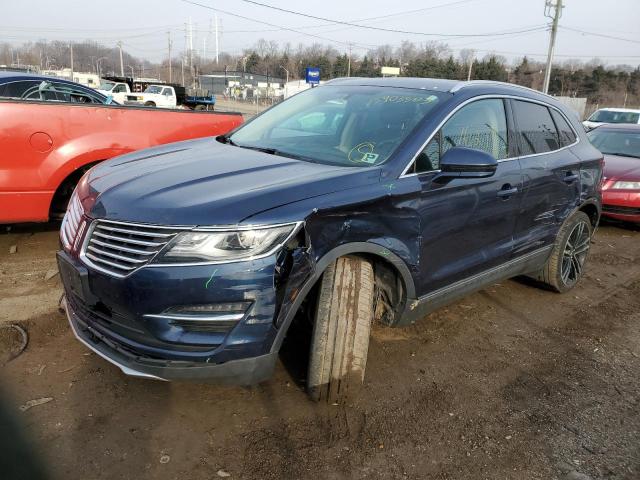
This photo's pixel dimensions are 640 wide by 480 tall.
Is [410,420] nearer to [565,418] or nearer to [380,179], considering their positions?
[565,418]

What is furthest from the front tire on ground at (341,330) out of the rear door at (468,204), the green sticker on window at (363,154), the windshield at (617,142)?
the windshield at (617,142)

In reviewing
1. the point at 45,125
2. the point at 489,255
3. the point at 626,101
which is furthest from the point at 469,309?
the point at 626,101

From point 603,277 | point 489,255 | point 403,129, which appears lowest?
point 603,277

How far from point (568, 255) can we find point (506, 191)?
5.24 ft

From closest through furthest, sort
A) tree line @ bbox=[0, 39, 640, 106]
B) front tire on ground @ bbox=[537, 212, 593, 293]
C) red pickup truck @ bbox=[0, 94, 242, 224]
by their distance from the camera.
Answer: red pickup truck @ bbox=[0, 94, 242, 224] < front tire on ground @ bbox=[537, 212, 593, 293] < tree line @ bbox=[0, 39, 640, 106]

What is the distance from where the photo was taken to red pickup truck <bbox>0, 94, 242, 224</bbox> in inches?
168

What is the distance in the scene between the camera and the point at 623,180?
7301mm

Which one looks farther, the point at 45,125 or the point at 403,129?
the point at 45,125

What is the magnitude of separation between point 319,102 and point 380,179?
131cm

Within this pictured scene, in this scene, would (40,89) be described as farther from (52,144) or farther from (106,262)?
(106,262)

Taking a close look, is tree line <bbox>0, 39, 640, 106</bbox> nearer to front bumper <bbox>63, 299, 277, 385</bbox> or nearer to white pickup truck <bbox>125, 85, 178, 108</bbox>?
white pickup truck <bbox>125, 85, 178, 108</bbox>

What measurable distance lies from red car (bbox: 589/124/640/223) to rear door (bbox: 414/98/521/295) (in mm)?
4551

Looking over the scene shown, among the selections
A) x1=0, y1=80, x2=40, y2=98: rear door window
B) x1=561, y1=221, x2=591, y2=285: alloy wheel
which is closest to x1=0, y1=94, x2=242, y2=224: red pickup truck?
x1=0, y1=80, x2=40, y2=98: rear door window

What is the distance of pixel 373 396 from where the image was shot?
2957mm
